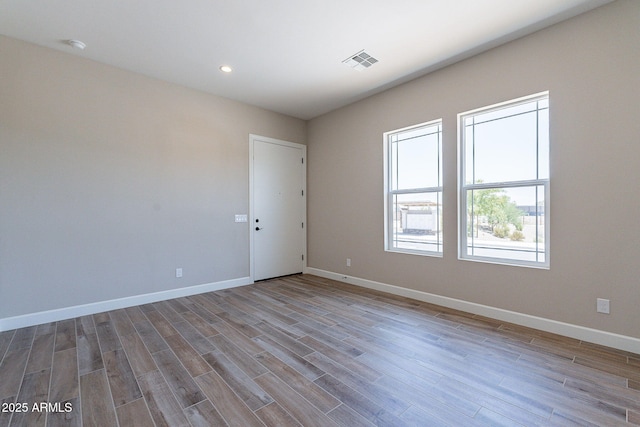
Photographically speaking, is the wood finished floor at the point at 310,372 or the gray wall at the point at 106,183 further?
the gray wall at the point at 106,183

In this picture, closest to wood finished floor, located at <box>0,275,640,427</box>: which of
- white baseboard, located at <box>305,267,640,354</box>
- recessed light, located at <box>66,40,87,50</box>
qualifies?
white baseboard, located at <box>305,267,640,354</box>

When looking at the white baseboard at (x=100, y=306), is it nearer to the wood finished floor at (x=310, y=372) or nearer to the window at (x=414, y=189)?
the wood finished floor at (x=310, y=372)

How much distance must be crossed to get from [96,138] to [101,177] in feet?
1.56

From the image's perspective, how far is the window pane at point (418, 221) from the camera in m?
3.70

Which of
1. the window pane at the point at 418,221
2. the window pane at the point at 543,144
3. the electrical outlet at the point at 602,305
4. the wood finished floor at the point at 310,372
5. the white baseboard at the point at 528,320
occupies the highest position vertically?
the window pane at the point at 543,144

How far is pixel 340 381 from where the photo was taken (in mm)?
1956

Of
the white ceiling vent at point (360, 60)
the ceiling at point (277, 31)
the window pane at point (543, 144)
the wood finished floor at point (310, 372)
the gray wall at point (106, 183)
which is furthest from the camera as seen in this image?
the white ceiling vent at point (360, 60)

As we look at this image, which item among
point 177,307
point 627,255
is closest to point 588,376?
point 627,255

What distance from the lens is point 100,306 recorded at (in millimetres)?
3314

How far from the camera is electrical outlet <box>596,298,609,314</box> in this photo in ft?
7.97

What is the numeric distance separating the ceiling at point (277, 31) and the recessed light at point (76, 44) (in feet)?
0.20

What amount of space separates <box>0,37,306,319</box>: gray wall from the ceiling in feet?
1.20

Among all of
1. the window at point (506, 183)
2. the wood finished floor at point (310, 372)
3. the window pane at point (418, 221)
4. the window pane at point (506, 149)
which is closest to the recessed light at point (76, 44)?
the wood finished floor at point (310, 372)

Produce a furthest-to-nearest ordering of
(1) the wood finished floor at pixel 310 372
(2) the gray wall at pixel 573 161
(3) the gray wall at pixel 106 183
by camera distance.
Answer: (3) the gray wall at pixel 106 183 < (2) the gray wall at pixel 573 161 < (1) the wood finished floor at pixel 310 372
